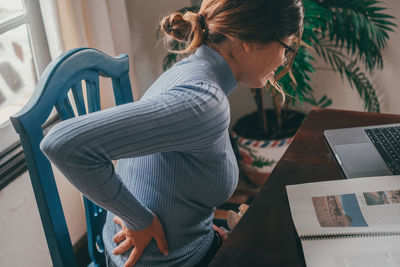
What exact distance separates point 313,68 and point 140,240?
4.75ft

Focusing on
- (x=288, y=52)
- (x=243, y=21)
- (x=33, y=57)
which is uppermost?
(x=243, y=21)

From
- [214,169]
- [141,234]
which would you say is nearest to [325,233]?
[214,169]

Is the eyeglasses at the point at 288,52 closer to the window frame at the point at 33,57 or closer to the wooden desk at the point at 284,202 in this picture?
the wooden desk at the point at 284,202

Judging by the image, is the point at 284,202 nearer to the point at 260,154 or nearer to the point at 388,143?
the point at 388,143

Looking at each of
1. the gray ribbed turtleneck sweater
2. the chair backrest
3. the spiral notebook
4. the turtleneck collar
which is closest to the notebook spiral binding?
the spiral notebook

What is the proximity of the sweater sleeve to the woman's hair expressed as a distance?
0.17 m

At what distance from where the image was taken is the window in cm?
144

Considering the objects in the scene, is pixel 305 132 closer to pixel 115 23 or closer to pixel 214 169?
pixel 214 169

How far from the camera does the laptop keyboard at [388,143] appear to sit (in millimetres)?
1073

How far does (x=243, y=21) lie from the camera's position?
2.97 feet

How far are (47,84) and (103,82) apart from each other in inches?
29.0

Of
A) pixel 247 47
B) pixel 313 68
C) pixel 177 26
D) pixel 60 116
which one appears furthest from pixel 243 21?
pixel 313 68

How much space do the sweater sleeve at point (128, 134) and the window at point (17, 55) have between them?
76 centimetres

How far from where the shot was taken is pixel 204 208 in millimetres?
986
